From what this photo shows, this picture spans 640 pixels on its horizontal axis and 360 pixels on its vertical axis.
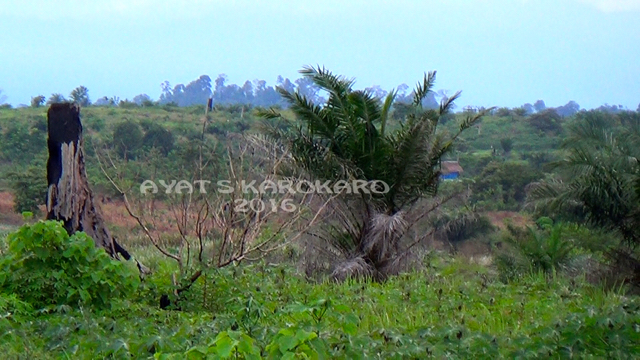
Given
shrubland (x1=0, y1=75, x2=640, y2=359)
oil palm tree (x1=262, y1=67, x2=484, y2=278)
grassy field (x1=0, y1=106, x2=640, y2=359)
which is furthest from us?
oil palm tree (x1=262, y1=67, x2=484, y2=278)

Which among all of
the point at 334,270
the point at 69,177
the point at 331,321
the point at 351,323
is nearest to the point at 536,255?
the point at 334,270

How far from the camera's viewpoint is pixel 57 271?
270 inches

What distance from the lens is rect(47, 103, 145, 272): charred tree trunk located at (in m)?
8.39

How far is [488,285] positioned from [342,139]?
4.62 metres

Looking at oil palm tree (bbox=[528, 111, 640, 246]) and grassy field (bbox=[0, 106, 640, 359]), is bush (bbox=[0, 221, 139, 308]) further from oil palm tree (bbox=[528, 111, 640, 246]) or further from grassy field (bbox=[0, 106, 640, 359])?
oil palm tree (bbox=[528, 111, 640, 246])

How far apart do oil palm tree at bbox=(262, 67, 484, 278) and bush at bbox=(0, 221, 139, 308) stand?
6006mm

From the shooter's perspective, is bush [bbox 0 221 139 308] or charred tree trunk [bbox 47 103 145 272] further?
charred tree trunk [bbox 47 103 145 272]

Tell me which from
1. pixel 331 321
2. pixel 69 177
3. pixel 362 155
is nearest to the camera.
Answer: pixel 331 321

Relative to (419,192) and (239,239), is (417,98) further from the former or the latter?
(239,239)

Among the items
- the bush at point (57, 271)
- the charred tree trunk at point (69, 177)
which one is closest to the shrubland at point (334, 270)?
the bush at point (57, 271)

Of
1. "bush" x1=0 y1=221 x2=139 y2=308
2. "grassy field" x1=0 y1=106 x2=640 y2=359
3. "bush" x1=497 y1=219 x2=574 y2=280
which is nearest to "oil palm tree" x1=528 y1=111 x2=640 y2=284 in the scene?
"bush" x1=497 y1=219 x2=574 y2=280

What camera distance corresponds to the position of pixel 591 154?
11.9 metres

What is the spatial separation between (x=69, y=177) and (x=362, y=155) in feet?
18.5

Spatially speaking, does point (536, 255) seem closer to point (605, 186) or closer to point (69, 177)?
point (605, 186)
